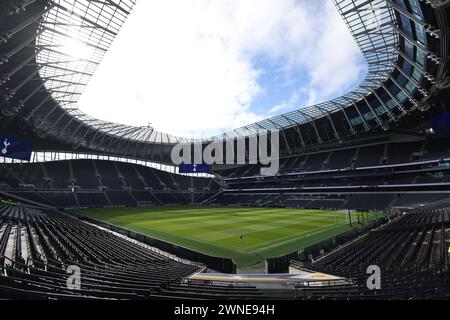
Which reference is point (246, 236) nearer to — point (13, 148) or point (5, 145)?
point (5, 145)

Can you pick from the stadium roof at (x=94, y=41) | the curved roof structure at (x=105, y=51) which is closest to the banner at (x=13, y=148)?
the curved roof structure at (x=105, y=51)

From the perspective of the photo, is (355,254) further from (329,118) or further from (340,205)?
(329,118)

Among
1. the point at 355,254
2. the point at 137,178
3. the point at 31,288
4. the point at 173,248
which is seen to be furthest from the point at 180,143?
the point at 31,288

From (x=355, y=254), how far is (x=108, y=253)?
1675 centimetres

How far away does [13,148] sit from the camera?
49.0 m

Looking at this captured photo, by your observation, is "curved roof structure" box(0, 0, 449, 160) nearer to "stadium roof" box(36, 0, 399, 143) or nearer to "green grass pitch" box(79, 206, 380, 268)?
"stadium roof" box(36, 0, 399, 143)

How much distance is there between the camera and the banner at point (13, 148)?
47.3 metres

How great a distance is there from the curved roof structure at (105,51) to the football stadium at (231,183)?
0.96ft

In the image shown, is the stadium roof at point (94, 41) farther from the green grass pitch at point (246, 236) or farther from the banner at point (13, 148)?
the green grass pitch at point (246, 236)

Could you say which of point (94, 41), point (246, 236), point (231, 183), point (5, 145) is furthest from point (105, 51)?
point (231, 183)

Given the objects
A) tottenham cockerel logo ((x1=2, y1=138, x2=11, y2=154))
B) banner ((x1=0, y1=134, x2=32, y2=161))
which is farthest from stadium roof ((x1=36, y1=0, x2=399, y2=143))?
tottenham cockerel logo ((x1=2, y1=138, x2=11, y2=154))

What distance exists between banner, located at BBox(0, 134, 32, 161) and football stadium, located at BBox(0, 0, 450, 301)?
0.20 meters

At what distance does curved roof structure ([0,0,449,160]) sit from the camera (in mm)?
26219

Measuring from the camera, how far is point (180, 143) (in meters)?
89.2
